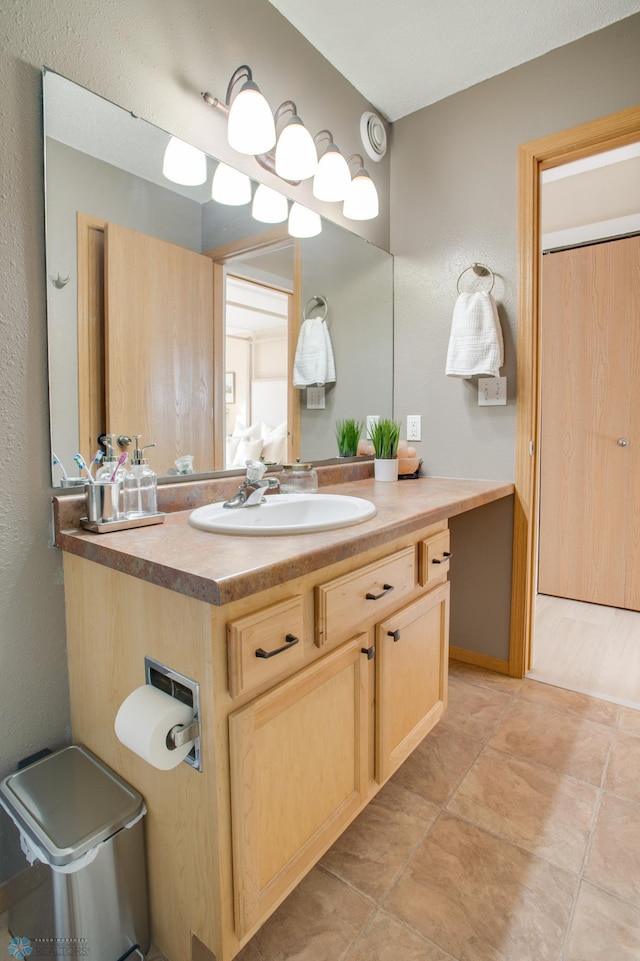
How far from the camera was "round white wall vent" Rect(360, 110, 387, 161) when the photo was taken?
6.81 feet

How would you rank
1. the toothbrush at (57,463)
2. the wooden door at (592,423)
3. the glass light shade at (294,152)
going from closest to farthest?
the toothbrush at (57,463) < the glass light shade at (294,152) < the wooden door at (592,423)

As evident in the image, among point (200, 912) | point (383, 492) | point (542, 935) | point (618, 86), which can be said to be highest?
point (618, 86)

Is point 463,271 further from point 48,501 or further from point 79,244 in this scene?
point 48,501

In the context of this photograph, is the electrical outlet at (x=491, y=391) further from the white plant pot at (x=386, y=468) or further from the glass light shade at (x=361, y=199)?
the glass light shade at (x=361, y=199)

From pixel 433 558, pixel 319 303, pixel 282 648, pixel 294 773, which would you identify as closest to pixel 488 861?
pixel 294 773

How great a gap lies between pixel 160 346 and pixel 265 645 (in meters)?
0.87

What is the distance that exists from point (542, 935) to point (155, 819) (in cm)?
83

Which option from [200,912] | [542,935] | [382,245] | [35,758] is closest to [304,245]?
[382,245]

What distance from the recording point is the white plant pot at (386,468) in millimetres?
2033

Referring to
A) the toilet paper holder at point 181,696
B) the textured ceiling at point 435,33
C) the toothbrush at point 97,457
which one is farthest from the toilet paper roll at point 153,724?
the textured ceiling at point 435,33

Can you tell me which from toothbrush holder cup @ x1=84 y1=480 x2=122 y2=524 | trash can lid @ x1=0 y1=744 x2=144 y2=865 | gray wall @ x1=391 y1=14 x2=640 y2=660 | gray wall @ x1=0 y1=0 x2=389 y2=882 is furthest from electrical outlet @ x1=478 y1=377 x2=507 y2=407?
trash can lid @ x1=0 y1=744 x2=144 y2=865

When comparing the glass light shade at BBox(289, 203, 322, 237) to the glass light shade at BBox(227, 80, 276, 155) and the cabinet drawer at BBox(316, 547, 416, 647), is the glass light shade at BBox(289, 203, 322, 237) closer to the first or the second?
the glass light shade at BBox(227, 80, 276, 155)

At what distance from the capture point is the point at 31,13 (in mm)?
1055

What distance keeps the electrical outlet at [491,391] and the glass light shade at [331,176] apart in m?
0.91
